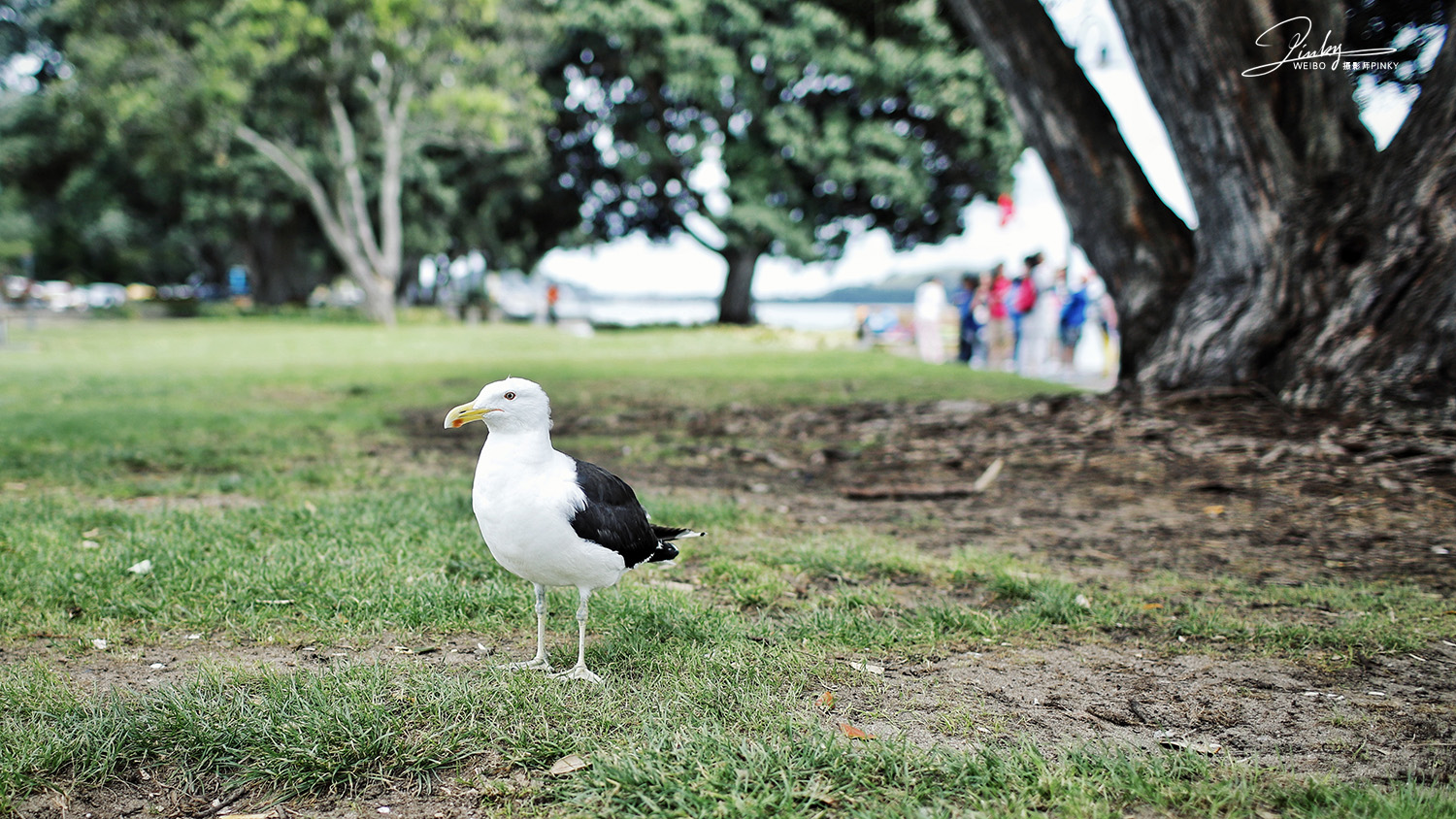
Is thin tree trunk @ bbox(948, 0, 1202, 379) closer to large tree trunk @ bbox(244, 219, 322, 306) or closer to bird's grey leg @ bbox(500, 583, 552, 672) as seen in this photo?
bird's grey leg @ bbox(500, 583, 552, 672)

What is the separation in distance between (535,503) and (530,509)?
0.08ft

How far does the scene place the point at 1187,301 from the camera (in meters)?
7.86

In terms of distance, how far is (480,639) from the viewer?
3529mm

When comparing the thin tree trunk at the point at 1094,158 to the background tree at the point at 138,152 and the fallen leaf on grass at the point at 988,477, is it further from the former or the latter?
the background tree at the point at 138,152

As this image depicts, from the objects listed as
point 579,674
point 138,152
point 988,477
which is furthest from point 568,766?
point 138,152

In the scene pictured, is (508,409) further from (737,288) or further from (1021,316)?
(737,288)

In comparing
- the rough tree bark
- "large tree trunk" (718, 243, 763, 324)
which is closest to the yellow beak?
the rough tree bark

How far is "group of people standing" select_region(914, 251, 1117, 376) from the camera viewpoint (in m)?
15.4

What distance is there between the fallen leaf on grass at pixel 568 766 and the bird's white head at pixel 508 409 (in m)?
0.98

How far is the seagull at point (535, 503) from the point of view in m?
2.90

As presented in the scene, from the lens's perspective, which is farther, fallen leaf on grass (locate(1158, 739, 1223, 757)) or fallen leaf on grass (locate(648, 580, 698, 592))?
fallen leaf on grass (locate(648, 580, 698, 592))

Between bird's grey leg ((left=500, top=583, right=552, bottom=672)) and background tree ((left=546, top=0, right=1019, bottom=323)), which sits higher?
background tree ((left=546, top=0, right=1019, bottom=323))

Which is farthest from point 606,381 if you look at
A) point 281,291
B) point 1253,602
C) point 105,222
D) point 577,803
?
point 105,222

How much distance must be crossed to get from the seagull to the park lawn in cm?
37
